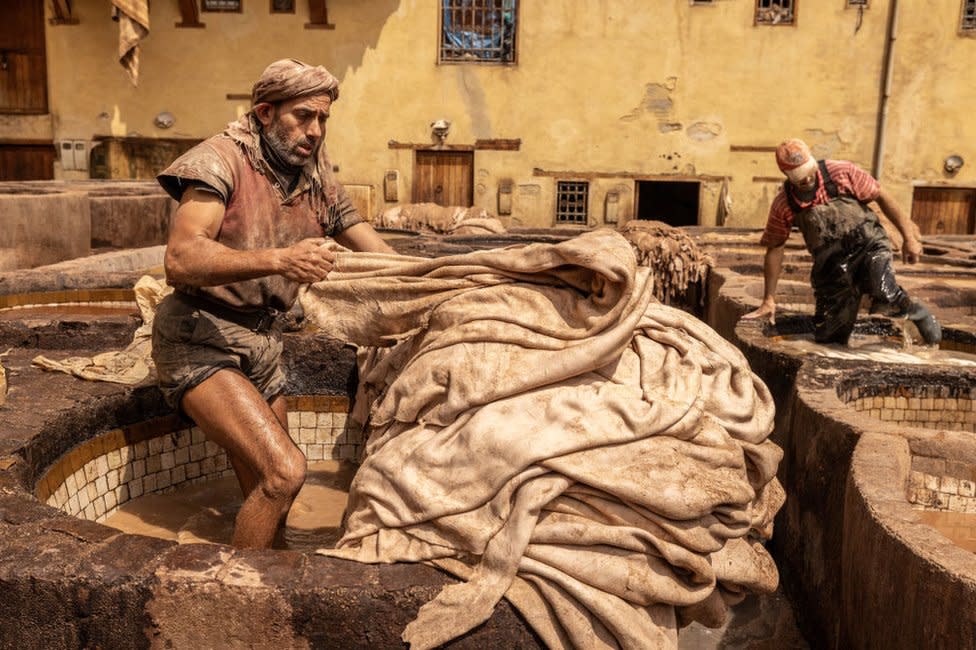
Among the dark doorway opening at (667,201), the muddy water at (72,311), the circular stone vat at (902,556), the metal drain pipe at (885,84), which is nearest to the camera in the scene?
the circular stone vat at (902,556)

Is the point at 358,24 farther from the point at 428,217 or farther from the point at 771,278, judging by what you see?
the point at 771,278

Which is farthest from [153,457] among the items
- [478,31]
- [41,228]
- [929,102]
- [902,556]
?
[929,102]

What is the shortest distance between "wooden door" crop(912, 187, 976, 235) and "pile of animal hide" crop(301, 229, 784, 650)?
18.6 metres

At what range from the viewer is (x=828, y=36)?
18656 millimetres

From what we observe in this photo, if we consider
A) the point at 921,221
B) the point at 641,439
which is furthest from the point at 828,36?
the point at 641,439

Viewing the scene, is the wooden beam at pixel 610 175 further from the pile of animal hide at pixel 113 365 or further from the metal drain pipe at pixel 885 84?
the pile of animal hide at pixel 113 365

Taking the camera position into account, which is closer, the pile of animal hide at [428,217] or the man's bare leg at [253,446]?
the man's bare leg at [253,446]

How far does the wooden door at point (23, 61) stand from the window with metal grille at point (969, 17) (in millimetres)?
18685

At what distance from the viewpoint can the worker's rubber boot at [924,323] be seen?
237 inches

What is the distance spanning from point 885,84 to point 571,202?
6.62 metres

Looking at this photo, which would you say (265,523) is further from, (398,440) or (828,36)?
(828,36)

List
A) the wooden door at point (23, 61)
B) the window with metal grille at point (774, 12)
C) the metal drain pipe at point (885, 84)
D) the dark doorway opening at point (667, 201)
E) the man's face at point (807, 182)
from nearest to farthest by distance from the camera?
the man's face at point (807, 182) < the metal drain pipe at point (885, 84) < the window with metal grille at point (774, 12) < the wooden door at point (23, 61) < the dark doorway opening at point (667, 201)

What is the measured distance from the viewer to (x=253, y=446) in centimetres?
300

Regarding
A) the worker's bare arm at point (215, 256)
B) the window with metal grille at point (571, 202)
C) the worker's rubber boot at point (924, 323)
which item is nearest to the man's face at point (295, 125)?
the worker's bare arm at point (215, 256)
